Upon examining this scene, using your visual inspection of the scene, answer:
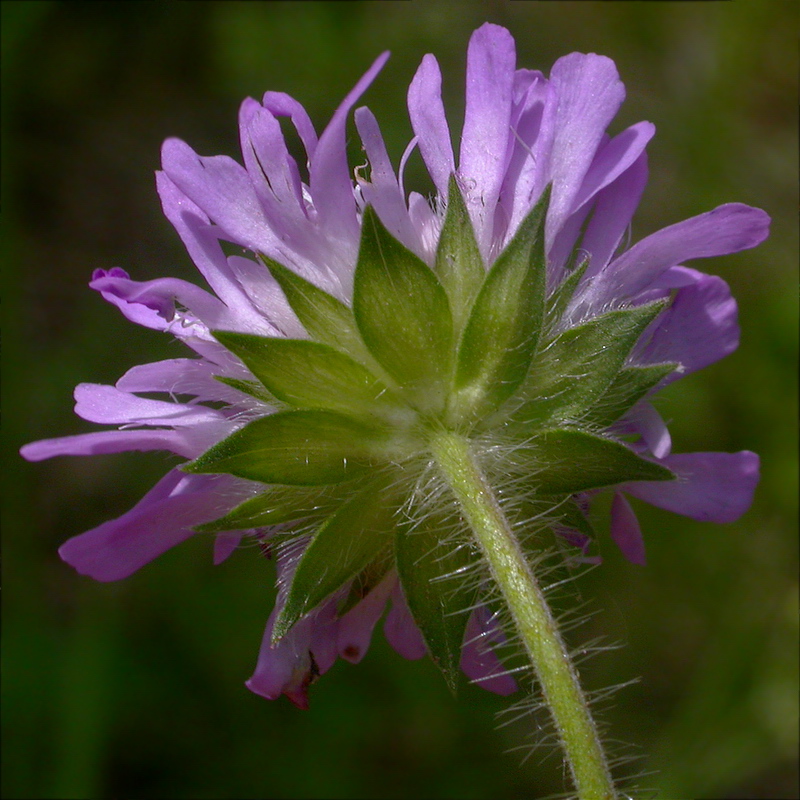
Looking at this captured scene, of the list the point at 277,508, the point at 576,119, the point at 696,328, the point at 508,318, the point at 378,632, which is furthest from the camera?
the point at 378,632

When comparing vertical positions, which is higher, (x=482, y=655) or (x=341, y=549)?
(x=341, y=549)

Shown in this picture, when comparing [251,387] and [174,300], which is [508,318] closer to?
[251,387]

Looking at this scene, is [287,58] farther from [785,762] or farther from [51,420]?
[785,762]

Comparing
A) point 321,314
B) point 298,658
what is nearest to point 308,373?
point 321,314

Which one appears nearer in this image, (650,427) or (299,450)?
(299,450)

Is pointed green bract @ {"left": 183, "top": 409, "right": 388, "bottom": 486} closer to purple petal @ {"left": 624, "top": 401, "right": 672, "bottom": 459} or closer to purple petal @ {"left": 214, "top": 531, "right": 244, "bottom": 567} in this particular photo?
purple petal @ {"left": 214, "top": 531, "right": 244, "bottom": 567}

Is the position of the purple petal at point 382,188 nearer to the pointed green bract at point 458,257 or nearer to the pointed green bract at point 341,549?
the pointed green bract at point 458,257
